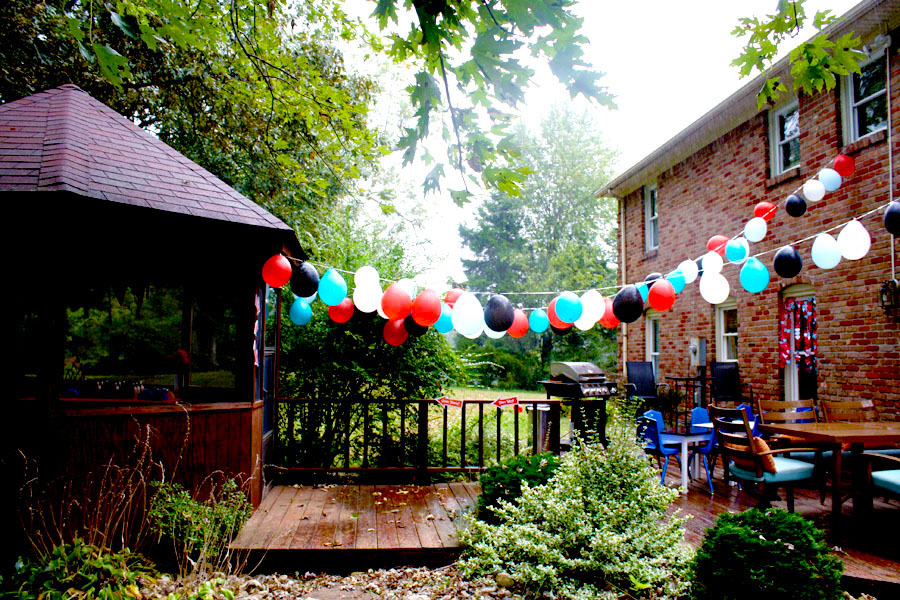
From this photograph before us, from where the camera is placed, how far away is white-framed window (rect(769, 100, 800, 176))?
7.32m

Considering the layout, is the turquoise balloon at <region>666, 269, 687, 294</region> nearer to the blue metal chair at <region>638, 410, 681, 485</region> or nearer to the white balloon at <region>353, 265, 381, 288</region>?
the blue metal chair at <region>638, 410, 681, 485</region>

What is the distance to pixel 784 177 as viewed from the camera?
23.7 ft

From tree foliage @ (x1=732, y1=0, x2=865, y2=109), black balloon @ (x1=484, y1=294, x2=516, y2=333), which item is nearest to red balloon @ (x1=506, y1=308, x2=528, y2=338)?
black balloon @ (x1=484, y1=294, x2=516, y2=333)

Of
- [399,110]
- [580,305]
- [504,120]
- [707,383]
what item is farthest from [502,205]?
[504,120]

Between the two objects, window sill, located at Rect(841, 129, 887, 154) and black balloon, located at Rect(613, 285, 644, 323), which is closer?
black balloon, located at Rect(613, 285, 644, 323)

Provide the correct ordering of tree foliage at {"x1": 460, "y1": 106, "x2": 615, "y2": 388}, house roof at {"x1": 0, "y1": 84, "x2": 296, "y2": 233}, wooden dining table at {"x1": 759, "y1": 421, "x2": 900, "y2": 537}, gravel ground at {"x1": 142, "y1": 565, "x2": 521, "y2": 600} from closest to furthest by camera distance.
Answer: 1. gravel ground at {"x1": 142, "y1": 565, "x2": 521, "y2": 600}
2. house roof at {"x1": 0, "y1": 84, "x2": 296, "y2": 233}
3. wooden dining table at {"x1": 759, "y1": 421, "x2": 900, "y2": 537}
4. tree foliage at {"x1": 460, "y1": 106, "x2": 615, "y2": 388}

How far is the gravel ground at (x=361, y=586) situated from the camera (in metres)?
3.54

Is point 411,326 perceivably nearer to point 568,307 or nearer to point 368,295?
point 368,295

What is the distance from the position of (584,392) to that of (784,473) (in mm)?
1831

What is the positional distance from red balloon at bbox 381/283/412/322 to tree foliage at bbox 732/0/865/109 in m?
2.88

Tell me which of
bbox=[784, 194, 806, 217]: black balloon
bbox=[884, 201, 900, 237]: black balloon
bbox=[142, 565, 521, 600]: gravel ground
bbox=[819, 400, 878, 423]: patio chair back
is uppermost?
bbox=[784, 194, 806, 217]: black balloon

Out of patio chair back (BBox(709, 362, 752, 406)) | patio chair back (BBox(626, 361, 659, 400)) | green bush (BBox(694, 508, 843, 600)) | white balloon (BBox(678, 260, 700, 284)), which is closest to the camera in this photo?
green bush (BBox(694, 508, 843, 600))

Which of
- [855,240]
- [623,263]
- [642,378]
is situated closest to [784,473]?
[855,240]

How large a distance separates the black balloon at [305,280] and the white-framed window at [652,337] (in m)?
8.08
